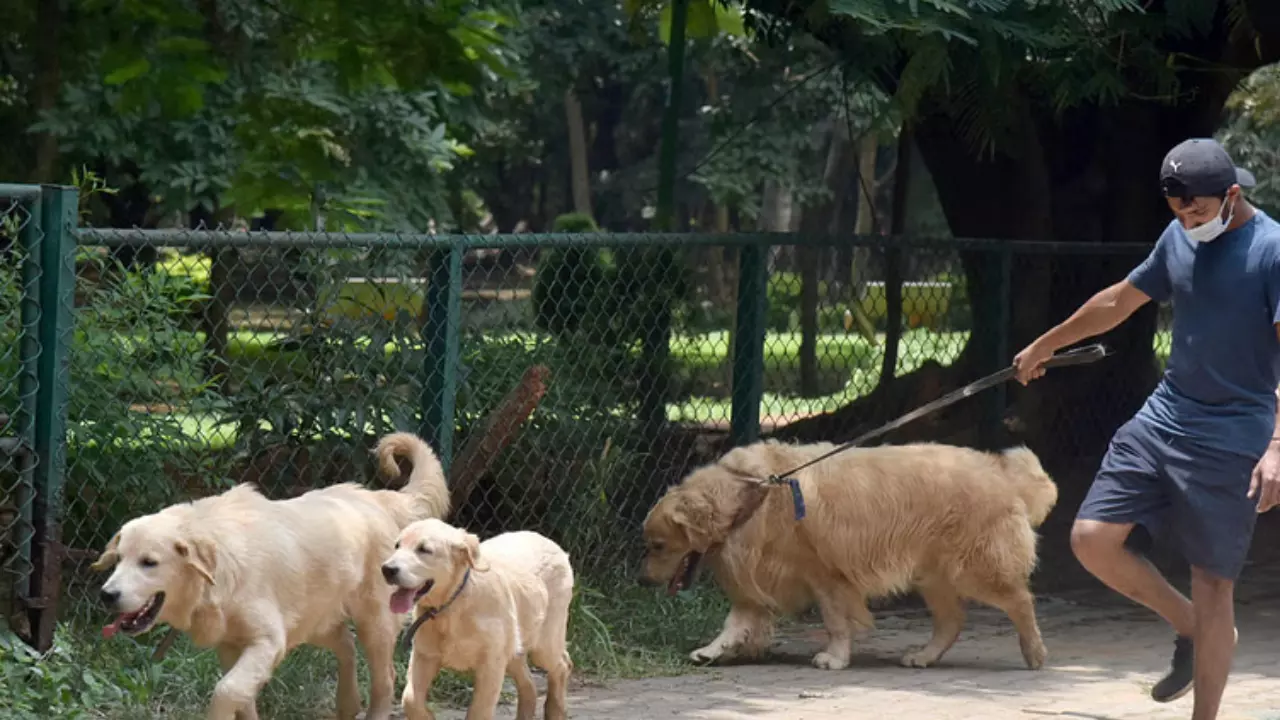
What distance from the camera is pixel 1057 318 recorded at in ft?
37.1

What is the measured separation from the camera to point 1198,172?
18.7 feet

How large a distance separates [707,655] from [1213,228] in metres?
3.02

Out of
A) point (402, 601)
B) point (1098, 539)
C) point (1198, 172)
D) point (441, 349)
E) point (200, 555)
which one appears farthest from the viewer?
point (441, 349)

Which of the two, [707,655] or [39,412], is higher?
[39,412]

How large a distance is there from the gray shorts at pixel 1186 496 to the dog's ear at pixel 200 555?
305cm

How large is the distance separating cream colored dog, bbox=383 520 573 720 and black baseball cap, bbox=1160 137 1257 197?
247 centimetres

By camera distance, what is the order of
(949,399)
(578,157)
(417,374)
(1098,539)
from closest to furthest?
(1098,539), (949,399), (417,374), (578,157)

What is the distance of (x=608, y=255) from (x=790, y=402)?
1.88 metres

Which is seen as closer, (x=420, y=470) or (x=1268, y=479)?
(x=1268, y=479)

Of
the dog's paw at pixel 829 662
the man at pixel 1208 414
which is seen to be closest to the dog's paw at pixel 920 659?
the dog's paw at pixel 829 662

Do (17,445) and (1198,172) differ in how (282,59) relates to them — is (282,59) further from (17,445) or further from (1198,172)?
(1198,172)

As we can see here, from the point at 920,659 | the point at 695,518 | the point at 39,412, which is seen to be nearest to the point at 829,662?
the point at 920,659

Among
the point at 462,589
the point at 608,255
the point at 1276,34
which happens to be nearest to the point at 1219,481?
the point at 462,589

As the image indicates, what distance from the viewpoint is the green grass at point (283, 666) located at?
18.9 ft
